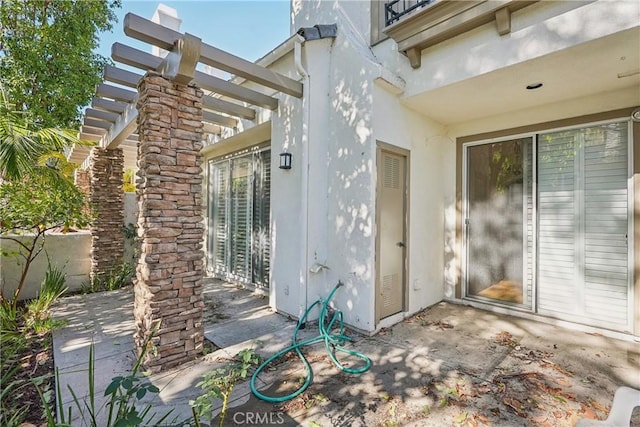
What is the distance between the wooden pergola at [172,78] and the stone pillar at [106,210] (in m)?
0.37

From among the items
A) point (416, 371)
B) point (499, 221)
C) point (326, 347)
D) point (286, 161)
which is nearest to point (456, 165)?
point (499, 221)

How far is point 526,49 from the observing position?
3.30 metres

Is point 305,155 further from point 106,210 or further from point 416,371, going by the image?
point 106,210

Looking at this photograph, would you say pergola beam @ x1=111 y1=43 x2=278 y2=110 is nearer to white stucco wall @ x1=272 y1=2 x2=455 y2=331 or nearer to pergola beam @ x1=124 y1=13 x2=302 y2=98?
pergola beam @ x1=124 y1=13 x2=302 y2=98

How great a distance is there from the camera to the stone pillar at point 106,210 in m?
6.65

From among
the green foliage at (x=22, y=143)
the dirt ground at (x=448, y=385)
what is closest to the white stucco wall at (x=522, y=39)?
the dirt ground at (x=448, y=385)

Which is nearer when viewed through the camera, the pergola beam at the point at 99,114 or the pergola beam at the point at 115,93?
the pergola beam at the point at 115,93

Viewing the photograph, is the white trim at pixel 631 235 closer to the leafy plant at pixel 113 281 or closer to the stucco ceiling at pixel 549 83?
the stucco ceiling at pixel 549 83

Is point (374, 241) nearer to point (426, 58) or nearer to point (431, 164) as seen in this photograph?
point (431, 164)

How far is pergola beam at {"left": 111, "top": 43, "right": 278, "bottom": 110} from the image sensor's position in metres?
3.42

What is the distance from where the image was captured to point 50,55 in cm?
749

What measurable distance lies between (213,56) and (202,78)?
47cm

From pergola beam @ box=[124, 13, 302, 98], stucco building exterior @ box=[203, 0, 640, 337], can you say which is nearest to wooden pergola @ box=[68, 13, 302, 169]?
pergola beam @ box=[124, 13, 302, 98]

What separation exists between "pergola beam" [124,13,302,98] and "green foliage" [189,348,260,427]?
3.29 meters
